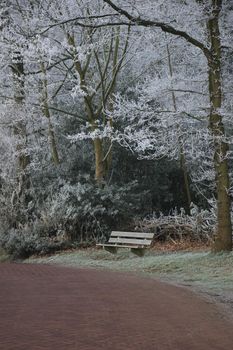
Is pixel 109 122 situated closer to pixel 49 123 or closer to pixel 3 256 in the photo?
pixel 49 123

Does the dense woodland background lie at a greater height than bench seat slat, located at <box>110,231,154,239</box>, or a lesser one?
greater

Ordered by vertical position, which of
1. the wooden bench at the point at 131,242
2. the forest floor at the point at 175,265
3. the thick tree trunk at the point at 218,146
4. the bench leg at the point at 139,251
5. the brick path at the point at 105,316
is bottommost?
the brick path at the point at 105,316

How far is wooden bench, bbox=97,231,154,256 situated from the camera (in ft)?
51.1

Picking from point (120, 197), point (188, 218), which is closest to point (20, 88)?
point (120, 197)

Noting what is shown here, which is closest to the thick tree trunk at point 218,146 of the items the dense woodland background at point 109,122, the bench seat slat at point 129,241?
the dense woodland background at point 109,122

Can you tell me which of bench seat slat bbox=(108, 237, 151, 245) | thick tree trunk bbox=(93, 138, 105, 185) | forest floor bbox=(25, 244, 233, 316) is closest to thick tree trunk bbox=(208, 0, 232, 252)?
forest floor bbox=(25, 244, 233, 316)

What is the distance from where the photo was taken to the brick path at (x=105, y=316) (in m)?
6.30

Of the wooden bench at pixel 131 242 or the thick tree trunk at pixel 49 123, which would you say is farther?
the thick tree trunk at pixel 49 123

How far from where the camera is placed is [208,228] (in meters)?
17.3

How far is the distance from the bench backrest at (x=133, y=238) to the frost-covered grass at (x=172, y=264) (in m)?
0.35

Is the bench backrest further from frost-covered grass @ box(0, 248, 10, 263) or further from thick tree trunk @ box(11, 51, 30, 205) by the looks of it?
thick tree trunk @ box(11, 51, 30, 205)

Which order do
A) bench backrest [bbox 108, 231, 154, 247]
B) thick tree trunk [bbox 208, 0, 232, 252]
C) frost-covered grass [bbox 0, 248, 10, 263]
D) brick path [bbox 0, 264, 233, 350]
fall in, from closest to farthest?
brick path [bbox 0, 264, 233, 350], thick tree trunk [bbox 208, 0, 232, 252], bench backrest [bbox 108, 231, 154, 247], frost-covered grass [bbox 0, 248, 10, 263]

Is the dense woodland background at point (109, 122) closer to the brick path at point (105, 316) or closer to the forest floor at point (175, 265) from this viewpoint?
the forest floor at point (175, 265)

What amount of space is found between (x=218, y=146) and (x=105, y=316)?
6967 millimetres
